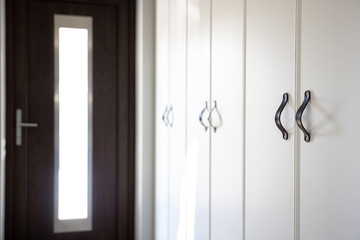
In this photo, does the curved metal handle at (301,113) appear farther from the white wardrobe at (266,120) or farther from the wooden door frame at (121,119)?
the wooden door frame at (121,119)

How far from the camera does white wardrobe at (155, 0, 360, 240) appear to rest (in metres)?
0.81

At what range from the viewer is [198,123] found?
1.69 m

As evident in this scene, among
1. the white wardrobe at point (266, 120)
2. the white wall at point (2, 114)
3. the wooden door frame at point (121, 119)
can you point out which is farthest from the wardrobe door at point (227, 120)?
the white wall at point (2, 114)

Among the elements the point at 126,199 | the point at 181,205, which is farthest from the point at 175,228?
the point at 126,199

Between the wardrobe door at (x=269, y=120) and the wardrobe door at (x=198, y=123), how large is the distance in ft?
1.15

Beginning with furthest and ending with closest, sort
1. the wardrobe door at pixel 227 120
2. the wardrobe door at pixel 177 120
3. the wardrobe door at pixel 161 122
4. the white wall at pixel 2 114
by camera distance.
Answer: the white wall at pixel 2 114, the wardrobe door at pixel 161 122, the wardrobe door at pixel 177 120, the wardrobe door at pixel 227 120

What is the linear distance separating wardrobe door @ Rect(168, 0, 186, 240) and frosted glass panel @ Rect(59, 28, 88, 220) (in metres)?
0.91

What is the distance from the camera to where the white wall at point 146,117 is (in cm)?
258

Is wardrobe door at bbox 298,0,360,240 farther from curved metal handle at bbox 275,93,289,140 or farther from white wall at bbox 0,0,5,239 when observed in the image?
white wall at bbox 0,0,5,239

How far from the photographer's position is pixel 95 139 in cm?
280

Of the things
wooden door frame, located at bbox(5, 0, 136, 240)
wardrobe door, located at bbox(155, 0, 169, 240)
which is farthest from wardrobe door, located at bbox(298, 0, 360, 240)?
wooden door frame, located at bbox(5, 0, 136, 240)

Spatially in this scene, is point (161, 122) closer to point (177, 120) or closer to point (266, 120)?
point (177, 120)

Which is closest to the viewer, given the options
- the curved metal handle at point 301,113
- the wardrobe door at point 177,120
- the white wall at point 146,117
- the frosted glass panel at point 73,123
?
the curved metal handle at point 301,113

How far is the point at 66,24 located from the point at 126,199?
1.43m
